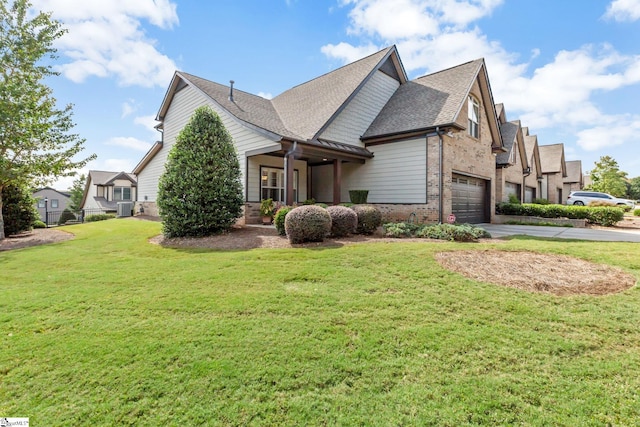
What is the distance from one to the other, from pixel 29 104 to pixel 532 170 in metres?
32.8

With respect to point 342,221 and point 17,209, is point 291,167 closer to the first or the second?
point 342,221

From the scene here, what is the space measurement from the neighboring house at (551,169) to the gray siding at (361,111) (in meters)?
23.3

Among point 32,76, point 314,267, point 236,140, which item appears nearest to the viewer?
point 314,267

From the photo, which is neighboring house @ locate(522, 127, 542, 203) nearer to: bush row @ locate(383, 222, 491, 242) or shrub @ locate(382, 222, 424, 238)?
bush row @ locate(383, 222, 491, 242)

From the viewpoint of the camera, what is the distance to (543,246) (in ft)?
24.0

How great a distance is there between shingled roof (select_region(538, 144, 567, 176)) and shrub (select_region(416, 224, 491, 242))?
27128 millimetres

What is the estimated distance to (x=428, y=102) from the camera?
13289 mm

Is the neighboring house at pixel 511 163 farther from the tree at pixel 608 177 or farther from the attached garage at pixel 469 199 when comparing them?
the tree at pixel 608 177

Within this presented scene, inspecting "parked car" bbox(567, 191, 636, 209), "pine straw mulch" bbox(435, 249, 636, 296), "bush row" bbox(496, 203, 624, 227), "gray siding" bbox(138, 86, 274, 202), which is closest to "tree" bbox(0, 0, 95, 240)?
"gray siding" bbox(138, 86, 274, 202)

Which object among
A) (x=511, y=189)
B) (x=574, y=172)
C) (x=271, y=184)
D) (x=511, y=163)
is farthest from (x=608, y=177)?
(x=271, y=184)

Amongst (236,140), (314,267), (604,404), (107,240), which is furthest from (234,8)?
(604,404)

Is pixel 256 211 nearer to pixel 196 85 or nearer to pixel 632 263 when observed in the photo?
pixel 196 85

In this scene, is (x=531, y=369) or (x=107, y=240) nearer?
(x=531, y=369)

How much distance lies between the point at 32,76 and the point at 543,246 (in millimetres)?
19469
